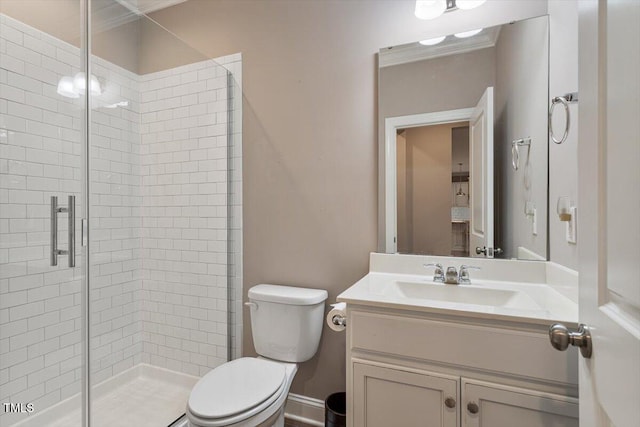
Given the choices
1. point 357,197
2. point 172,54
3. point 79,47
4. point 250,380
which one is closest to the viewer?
point 250,380

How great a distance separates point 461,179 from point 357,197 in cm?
51

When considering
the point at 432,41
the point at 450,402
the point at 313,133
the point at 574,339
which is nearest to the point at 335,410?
the point at 450,402

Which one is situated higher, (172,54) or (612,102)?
(172,54)

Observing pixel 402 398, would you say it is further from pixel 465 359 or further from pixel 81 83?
pixel 81 83

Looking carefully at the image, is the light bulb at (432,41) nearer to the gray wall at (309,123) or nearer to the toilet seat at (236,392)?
the gray wall at (309,123)

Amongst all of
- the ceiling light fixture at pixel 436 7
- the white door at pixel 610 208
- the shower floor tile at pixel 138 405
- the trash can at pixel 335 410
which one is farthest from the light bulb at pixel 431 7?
the shower floor tile at pixel 138 405

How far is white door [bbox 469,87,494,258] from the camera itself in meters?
1.48

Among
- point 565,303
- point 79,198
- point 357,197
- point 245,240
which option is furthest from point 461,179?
point 79,198

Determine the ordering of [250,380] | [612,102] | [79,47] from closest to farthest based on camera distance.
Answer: [612,102], [250,380], [79,47]

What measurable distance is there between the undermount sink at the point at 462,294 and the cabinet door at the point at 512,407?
0.33 m

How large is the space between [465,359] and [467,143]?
0.95 m

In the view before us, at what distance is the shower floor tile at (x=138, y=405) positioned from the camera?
1.54 m

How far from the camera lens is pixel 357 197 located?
1731 mm

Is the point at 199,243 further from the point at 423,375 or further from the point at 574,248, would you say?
the point at 574,248
